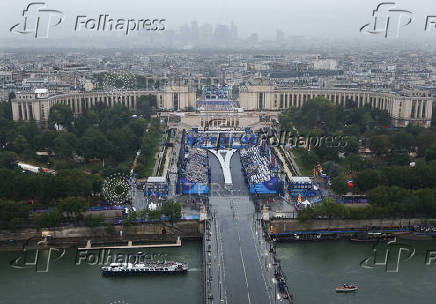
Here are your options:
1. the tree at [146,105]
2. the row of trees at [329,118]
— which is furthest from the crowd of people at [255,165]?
the tree at [146,105]

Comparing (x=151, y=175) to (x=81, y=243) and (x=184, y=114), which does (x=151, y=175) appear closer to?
(x=81, y=243)

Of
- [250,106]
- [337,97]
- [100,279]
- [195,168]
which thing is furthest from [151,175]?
[337,97]

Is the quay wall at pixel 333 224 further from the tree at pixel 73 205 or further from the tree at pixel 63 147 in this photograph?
the tree at pixel 63 147

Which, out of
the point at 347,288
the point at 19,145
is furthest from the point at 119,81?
the point at 347,288

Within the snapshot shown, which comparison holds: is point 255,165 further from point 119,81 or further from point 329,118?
point 119,81

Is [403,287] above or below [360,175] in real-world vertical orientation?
below

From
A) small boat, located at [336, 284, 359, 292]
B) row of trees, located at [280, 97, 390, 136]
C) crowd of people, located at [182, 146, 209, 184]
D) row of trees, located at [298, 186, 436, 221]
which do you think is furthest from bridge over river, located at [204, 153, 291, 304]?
row of trees, located at [280, 97, 390, 136]
